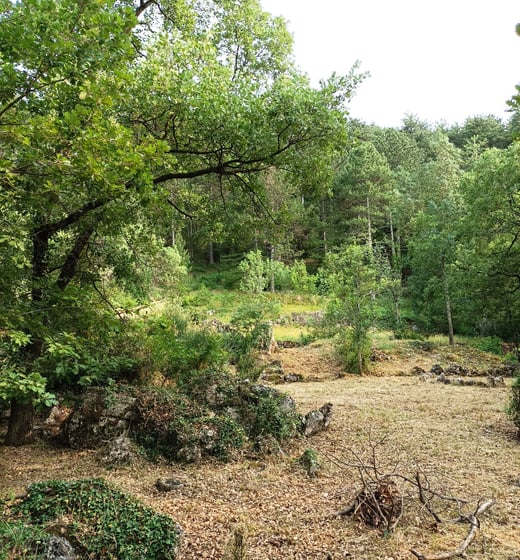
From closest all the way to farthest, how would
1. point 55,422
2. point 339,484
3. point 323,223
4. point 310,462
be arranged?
point 339,484, point 310,462, point 55,422, point 323,223

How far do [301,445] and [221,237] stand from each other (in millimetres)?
3080

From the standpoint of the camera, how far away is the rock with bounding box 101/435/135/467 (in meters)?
4.50

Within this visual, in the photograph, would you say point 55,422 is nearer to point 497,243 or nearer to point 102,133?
point 102,133

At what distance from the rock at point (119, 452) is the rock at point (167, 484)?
608mm

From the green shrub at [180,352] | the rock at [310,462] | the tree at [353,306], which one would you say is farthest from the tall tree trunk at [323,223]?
the rock at [310,462]

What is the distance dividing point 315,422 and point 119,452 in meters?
2.61

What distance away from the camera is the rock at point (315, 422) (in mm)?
5719

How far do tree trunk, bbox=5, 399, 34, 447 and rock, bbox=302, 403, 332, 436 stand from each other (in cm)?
350

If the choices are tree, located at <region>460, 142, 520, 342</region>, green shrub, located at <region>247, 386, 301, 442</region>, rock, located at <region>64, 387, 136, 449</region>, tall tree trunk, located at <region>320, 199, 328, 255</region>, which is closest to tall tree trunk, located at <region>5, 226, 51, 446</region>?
rock, located at <region>64, 387, 136, 449</region>

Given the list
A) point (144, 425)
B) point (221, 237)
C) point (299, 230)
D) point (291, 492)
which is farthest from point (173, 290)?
point (299, 230)

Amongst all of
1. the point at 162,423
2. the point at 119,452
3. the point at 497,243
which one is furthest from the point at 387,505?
the point at 497,243

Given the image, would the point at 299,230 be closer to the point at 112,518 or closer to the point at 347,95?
the point at 347,95

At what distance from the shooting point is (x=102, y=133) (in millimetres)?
2953

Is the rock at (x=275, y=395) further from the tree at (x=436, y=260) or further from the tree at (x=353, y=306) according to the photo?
the tree at (x=436, y=260)
